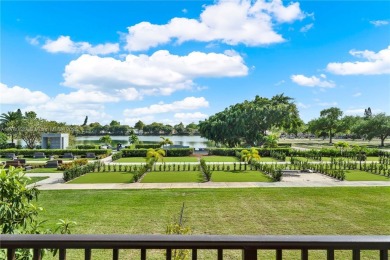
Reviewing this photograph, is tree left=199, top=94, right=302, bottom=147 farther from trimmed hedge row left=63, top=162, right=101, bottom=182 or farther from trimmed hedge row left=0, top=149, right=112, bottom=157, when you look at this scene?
trimmed hedge row left=63, top=162, right=101, bottom=182

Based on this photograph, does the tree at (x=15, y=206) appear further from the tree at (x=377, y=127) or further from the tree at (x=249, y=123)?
the tree at (x=377, y=127)

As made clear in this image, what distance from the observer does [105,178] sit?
63.0 ft

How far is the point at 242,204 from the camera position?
1216 centimetres

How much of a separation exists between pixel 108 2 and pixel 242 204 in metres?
9.13

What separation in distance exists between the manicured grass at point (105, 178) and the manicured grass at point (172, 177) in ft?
3.98

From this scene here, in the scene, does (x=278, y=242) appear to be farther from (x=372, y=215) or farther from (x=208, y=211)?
(x=372, y=215)

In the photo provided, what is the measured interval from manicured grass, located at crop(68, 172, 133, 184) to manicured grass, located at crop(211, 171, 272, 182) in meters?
5.39

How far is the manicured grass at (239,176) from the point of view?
18062 mm

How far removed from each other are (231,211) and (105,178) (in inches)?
418

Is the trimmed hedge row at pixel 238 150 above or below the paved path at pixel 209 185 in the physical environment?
above

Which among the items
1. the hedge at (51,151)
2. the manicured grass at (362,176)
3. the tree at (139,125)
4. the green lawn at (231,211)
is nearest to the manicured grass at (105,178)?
the green lawn at (231,211)

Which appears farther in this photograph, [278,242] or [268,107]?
[268,107]

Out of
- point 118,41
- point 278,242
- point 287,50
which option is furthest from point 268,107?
point 278,242

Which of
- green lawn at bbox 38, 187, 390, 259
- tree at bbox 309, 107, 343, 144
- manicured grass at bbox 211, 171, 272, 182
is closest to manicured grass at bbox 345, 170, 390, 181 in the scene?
green lawn at bbox 38, 187, 390, 259
